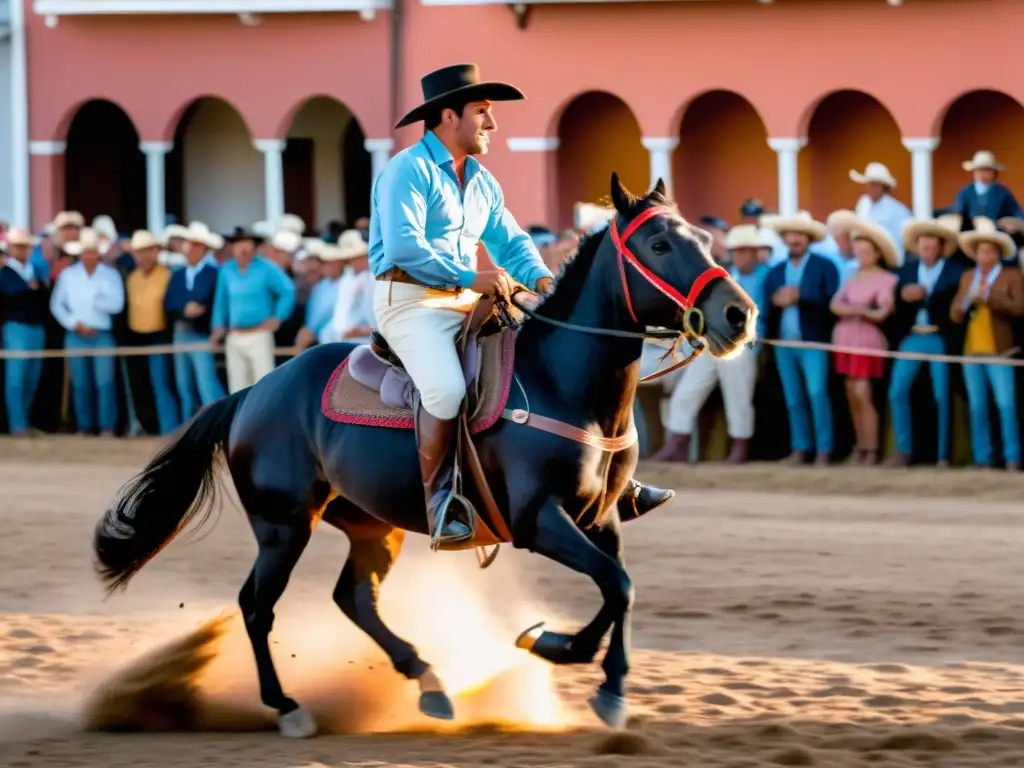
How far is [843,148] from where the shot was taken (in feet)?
73.4

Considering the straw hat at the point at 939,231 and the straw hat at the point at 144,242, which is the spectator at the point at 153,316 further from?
the straw hat at the point at 939,231

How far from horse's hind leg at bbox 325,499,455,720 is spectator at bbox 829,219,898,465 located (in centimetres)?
703

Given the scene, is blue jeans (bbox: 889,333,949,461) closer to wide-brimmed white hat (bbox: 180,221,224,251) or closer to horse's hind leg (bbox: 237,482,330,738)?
wide-brimmed white hat (bbox: 180,221,224,251)

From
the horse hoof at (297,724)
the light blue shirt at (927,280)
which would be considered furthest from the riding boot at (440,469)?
the light blue shirt at (927,280)

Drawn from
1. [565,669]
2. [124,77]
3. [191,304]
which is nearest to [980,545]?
[565,669]

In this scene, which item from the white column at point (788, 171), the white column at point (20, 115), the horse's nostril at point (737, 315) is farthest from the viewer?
the white column at point (20, 115)

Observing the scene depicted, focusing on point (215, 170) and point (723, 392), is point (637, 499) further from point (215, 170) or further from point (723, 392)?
point (215, 170)

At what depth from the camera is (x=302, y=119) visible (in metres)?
26.4

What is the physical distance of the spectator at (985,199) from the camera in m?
16.0

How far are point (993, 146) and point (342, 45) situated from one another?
7.38 m

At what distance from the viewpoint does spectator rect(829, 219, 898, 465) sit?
1496 cm

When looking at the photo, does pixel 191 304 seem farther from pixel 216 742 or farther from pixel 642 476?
pixel 216 742

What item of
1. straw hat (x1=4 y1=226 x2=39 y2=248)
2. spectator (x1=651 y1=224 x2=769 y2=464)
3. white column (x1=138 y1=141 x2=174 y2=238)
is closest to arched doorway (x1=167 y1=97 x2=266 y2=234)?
white column (x1=138 y1=141 x2=174 y2=238)

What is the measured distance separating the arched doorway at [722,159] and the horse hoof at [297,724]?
15.8 m
